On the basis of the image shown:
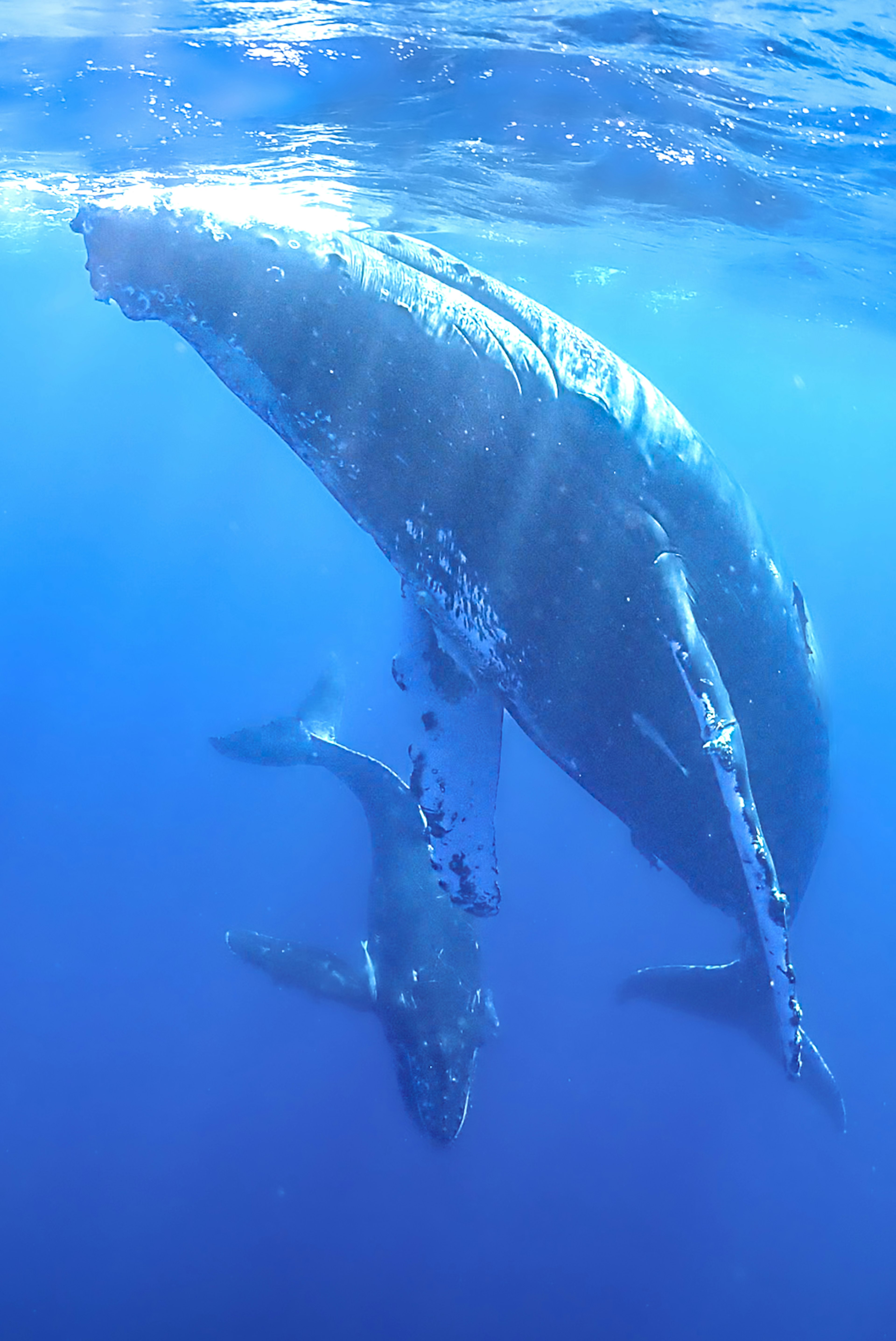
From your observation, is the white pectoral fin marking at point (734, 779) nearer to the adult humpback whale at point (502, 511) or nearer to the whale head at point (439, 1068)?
the adult humpback whale at point (502, 511)

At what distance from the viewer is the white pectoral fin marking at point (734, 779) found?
157 inches

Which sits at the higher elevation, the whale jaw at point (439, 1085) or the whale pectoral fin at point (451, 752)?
the whale pectoral fin at point (451, 752)

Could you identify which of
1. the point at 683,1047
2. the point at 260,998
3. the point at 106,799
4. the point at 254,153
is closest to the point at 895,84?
the point at 254,153

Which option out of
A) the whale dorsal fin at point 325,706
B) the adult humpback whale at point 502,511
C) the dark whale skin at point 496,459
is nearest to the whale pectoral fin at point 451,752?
the adult humpback whale at point 502,511

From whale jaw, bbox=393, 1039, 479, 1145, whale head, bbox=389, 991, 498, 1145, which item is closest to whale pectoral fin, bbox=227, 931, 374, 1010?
whale head, bbox=389, 991, 498, 1145

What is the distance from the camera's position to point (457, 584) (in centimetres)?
443

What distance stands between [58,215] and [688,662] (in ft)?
102

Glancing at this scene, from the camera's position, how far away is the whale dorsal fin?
13.2m

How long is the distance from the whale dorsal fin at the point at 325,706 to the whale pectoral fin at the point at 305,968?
11.1ft

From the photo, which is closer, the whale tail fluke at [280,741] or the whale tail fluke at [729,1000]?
the whale tail fluke at [729,1000]

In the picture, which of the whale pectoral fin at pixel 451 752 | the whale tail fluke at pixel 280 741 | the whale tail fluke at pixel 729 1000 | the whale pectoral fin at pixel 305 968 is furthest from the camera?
the whale tail fluke at pixel 280 741

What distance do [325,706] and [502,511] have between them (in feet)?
32.0

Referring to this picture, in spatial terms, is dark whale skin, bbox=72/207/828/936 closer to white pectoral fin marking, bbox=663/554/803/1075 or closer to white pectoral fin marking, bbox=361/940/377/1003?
white pectoral fin marking, bbox=663/554/803/1075

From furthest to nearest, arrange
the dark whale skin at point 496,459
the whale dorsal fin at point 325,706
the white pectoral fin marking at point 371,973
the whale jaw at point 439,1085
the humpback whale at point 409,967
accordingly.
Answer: the whale dorsal fin at point 325,706, the white pectoral fin marking at point 371,973, the humpback whale at point 409,967, the whale jaw at point 439,1085, the dark whale skin at point 496,459
